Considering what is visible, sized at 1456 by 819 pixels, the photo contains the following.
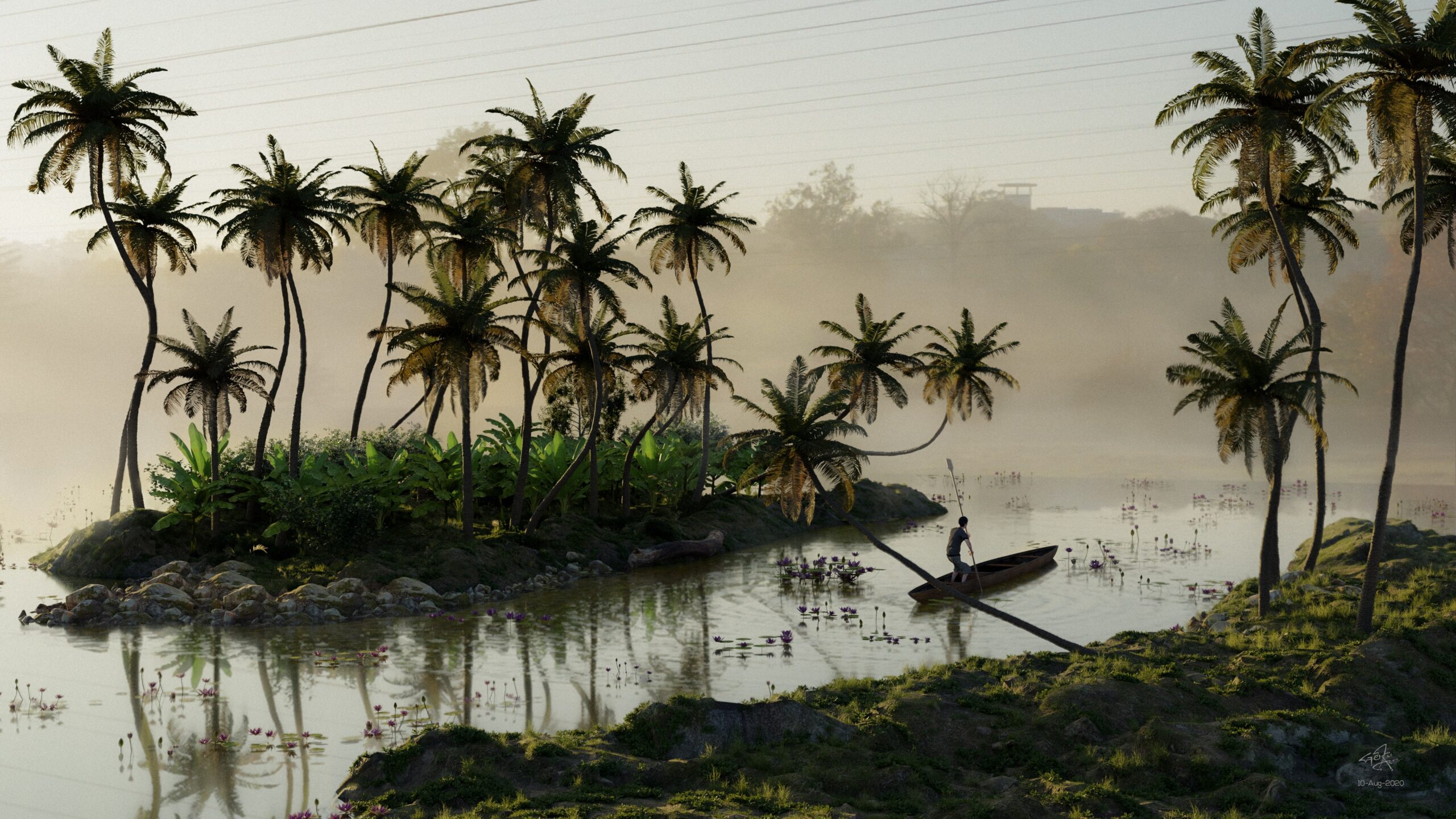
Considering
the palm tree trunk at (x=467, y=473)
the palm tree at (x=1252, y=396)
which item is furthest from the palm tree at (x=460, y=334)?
the palm tree at (x=1252, y=396)

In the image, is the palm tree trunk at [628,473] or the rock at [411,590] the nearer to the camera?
the rock at [411,590]

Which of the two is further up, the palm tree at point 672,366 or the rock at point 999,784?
the palm tree at point 672,366

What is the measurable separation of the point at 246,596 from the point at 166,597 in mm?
2046

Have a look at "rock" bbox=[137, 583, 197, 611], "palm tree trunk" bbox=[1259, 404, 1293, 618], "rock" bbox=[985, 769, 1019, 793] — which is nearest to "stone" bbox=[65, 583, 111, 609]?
"rock" bbox=[137, 583, 197, 611]

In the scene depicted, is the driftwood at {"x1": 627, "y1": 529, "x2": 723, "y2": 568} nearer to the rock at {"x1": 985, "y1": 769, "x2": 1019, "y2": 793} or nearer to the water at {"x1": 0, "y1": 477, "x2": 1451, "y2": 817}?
the water at {"x1": 0, "y1": 477, "x2": 1451, "y2": 817}

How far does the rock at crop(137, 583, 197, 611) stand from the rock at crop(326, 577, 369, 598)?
331cm

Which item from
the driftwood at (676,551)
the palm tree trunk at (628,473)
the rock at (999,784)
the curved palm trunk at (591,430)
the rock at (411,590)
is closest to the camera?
the rock at (999,784)

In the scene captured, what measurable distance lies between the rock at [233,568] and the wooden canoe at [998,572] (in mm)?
18406

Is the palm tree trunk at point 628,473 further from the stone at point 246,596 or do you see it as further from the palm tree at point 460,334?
the stone at point 246,596

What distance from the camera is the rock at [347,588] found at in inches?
1121

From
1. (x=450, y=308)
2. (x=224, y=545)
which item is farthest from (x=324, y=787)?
(x=224, y=545)

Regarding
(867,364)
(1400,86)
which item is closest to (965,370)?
(867,364)

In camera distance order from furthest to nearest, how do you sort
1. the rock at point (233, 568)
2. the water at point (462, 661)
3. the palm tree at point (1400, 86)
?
the rock at point (233, 568)
the palm tree at point (1400, 86)
the water at point (462, 661)

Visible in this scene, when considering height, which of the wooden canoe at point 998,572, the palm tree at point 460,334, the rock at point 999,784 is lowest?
the rock at point 999,784
